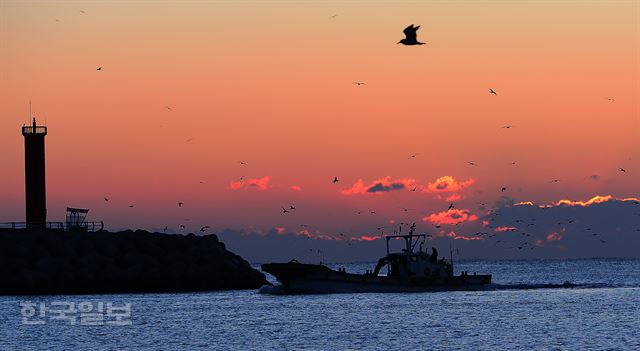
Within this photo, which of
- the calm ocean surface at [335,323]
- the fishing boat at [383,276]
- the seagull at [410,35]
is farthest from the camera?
the fishing boat at [383,276]

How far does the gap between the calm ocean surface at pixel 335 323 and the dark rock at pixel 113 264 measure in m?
1.95

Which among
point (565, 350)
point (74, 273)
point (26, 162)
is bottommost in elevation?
point (565, 350)

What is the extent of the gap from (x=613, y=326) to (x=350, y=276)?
25872mm

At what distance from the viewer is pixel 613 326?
5747 centimetres

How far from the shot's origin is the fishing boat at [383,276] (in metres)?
78.3

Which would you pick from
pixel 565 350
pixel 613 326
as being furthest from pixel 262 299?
pixel 565 350

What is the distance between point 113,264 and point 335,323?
90.1 ft

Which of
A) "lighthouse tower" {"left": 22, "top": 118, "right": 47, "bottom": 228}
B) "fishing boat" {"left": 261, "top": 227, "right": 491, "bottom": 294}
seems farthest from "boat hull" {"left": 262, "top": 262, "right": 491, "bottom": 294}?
"lighthouse tower" {"left": 22, "top": 118, "right": 47, "bottom": 228}

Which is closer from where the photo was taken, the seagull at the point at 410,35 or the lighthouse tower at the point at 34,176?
the seagull at the point at 410,35

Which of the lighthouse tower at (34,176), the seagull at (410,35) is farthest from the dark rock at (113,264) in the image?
the seagull at (410,35)

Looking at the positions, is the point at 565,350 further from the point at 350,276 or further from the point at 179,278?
the point at 179,278

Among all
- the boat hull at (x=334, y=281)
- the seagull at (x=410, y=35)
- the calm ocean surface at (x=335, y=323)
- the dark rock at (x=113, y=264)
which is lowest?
the calm ocean surface at (x=335, y=323)

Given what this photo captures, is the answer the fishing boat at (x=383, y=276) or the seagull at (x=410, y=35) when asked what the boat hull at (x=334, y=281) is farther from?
the seagull at (x=410, y=35)

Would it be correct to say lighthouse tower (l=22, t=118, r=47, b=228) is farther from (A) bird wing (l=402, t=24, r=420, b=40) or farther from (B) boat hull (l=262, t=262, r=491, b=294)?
(A) bird wing (l=402, t=24, r=420, b=40)
